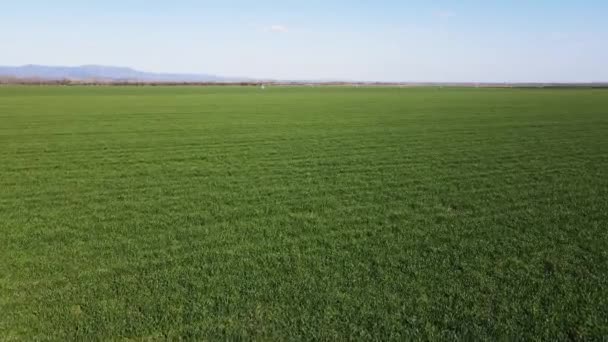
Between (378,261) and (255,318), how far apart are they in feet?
6.40

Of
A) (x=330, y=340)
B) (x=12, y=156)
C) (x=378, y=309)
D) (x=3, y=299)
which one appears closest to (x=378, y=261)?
(x=378, y=309)

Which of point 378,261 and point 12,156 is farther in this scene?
point 12,156

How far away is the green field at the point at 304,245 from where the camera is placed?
183 inches

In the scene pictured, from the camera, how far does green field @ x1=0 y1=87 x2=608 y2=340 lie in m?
4.64

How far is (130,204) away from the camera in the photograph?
8539 millimetres

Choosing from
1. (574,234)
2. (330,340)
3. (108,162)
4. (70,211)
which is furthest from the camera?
(108,162)

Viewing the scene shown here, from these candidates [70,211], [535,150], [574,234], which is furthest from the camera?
[535,150]

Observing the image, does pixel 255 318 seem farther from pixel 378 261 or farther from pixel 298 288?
pixel 378 261

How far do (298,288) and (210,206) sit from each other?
3544 mm

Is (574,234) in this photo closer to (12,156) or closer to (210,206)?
(210,206)

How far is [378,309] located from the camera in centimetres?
484

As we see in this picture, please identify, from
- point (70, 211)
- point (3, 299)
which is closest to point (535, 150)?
point (70, 211)

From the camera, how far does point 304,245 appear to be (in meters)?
6.55

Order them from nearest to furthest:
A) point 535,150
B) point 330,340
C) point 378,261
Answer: point 330,340, point 378,261, point 535,150
